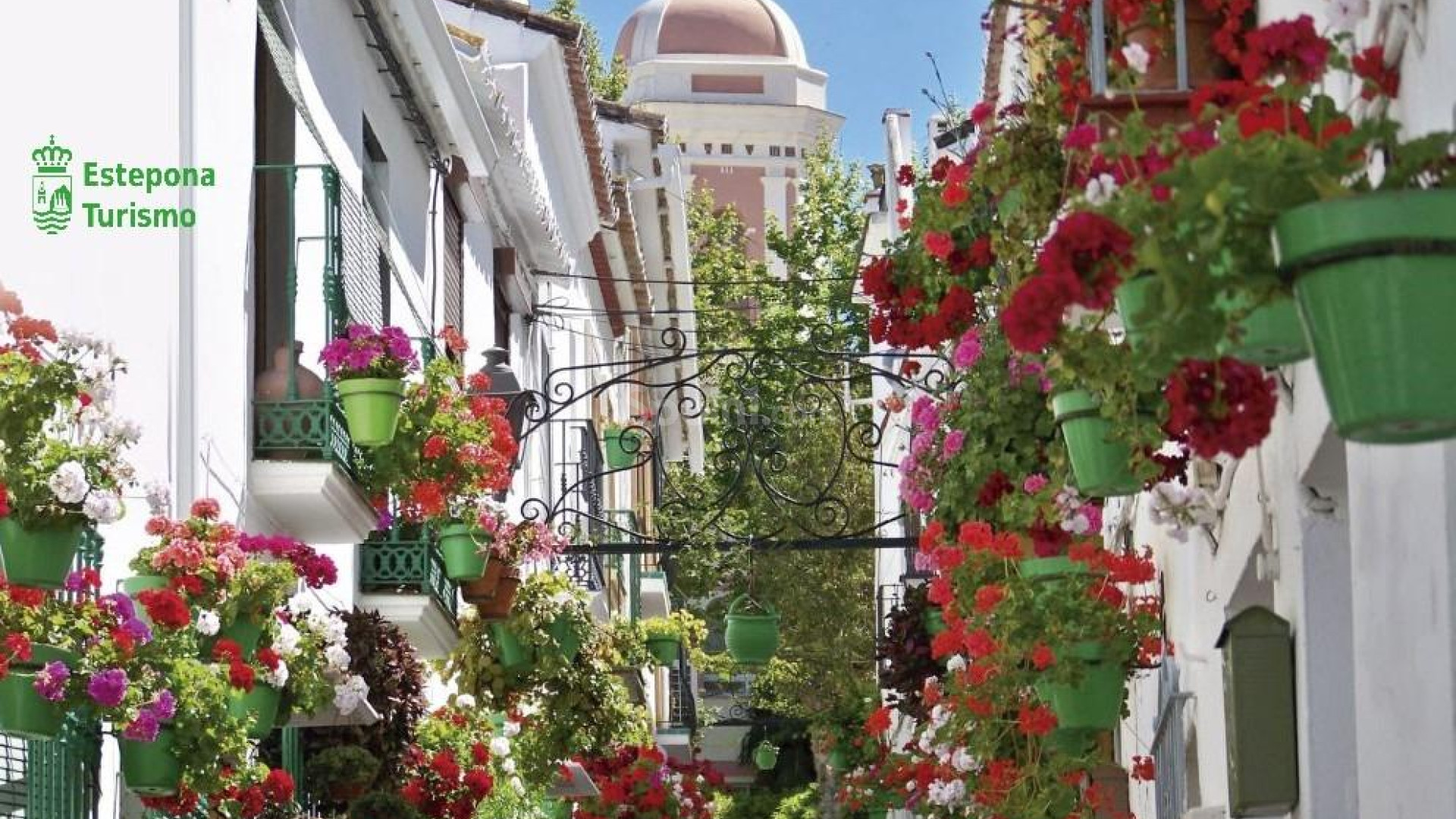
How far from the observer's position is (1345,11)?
17.1ft

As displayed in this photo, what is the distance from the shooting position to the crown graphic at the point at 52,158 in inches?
422

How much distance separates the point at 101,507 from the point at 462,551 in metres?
6.86

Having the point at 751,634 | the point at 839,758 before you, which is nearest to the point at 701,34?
the point at 839,758

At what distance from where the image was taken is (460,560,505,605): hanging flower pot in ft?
51.5

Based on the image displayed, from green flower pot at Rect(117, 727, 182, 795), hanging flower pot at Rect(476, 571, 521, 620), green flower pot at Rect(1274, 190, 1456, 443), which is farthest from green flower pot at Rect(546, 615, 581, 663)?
green flower pot at Rect(1274, 190, 1456, 443)

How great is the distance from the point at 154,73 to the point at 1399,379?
866 cm

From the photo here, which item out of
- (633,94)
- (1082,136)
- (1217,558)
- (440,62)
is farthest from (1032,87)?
(633,94)

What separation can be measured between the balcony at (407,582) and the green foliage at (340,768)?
1.46 metres

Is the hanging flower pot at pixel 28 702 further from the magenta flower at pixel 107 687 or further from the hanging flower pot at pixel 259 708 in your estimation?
the hanging flower pot at pixel 259 708

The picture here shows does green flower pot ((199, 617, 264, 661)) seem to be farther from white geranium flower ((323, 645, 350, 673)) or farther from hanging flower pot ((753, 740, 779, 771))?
hanging flower pot ((753, 740, 779, 771))

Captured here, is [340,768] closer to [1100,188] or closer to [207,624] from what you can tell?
[207,624]

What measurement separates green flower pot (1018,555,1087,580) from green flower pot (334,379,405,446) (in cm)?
384

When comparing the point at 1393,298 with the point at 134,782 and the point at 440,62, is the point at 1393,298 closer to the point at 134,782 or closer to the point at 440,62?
the point at 134,782

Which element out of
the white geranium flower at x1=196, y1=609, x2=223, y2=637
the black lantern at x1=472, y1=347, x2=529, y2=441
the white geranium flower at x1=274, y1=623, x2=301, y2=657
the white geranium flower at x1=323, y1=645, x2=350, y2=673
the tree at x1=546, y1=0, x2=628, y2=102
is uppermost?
the tree at x1=546, y1=0, x2=628, y2=102
